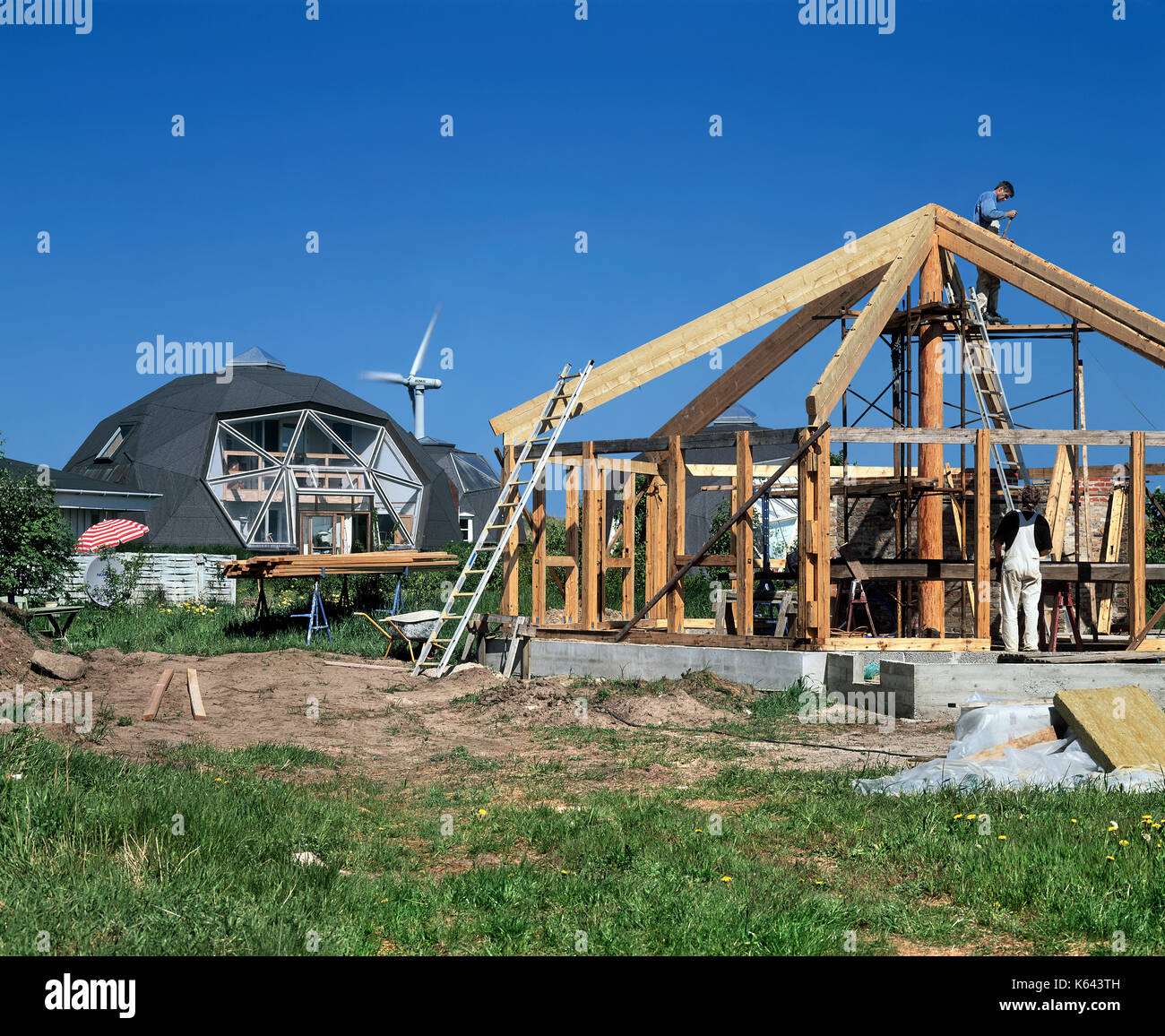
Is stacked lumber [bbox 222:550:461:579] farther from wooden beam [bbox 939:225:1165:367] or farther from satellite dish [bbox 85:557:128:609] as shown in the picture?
wooden beam [bbox 939:225:1165:367]

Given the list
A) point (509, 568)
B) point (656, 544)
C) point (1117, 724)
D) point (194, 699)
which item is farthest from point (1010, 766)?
point (656, 544)

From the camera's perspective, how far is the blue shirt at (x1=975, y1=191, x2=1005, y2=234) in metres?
17.2

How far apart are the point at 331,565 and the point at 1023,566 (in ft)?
36.9

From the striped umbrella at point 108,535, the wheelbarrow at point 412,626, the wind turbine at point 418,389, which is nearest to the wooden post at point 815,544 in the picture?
the wheelbarrow at point 412,626

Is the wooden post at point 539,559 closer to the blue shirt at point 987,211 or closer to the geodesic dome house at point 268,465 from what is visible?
the blue shirt at point 987,211

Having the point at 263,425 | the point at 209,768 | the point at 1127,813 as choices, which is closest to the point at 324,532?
the point at 263,425

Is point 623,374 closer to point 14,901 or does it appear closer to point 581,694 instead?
A: point 581,694

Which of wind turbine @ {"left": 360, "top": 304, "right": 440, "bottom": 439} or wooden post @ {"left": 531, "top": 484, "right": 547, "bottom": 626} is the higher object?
wind turbine @ {"left": 360, "top": 304, "right": 440, "bottom": 439}

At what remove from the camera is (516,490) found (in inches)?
622

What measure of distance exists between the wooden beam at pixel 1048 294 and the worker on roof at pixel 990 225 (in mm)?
770

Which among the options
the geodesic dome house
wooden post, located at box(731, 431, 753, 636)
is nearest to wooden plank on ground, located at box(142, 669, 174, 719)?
wooden post, located at box(731, 431, 753, 636)

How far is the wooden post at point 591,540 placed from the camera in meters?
15.2

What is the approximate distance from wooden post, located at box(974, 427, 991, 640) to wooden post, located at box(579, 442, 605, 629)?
16.5 ft
